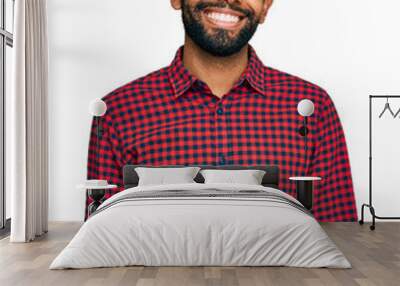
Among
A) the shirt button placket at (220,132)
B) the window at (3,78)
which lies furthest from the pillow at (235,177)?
the window at (3,78)

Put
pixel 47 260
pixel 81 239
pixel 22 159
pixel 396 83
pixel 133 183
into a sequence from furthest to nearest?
pixel 396 83 < pixel 133 183 < pixel 22 159 < pixel 47 260 < pixel 81 239

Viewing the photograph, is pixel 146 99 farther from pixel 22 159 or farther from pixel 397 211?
pixel 397 211

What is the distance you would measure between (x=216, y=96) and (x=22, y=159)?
2189 millimetres

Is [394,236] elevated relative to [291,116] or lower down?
lower down

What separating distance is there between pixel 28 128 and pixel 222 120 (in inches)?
81.4

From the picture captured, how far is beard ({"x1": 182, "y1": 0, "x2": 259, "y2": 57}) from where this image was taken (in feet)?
20.5

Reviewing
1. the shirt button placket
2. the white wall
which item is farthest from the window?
the shirt button placket

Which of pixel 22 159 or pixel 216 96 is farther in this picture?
pixel 216 96

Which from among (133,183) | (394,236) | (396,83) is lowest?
(394,236)

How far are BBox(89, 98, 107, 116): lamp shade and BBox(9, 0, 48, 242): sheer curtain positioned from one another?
52 centimetres

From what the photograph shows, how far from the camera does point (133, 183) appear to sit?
6.04 metres

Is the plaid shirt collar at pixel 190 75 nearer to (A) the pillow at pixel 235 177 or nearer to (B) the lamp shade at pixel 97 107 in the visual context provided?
(B) the lamp shade at pixel 97 107

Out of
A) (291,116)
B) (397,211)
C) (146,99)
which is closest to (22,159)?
(146,99)

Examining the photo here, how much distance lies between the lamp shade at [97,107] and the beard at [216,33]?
1273 mm
